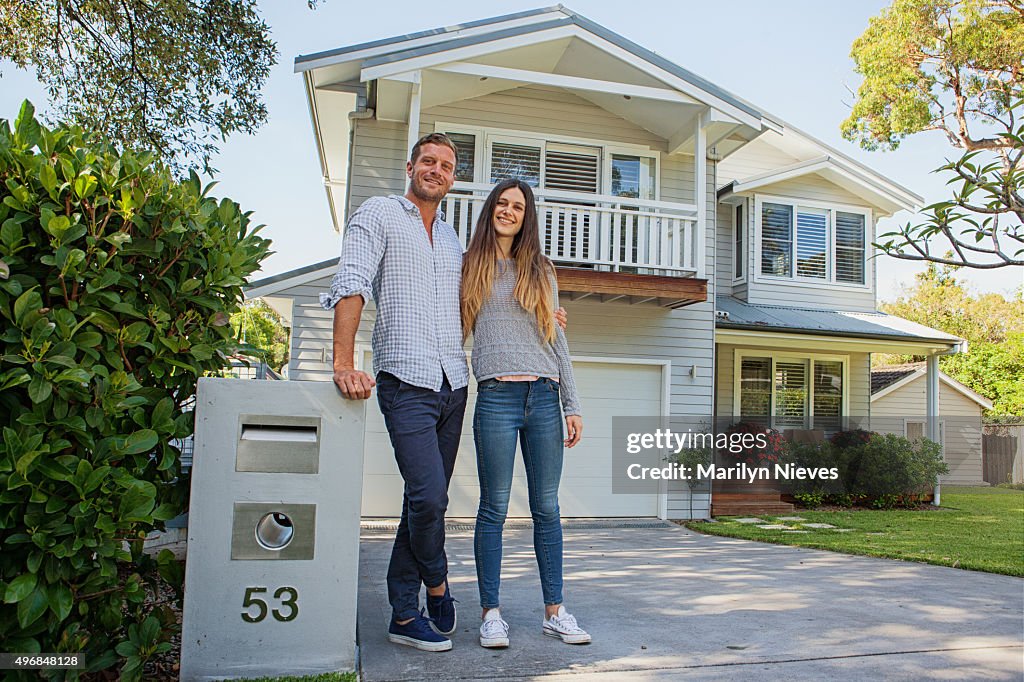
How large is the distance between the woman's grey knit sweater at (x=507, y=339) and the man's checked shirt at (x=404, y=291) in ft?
0.41

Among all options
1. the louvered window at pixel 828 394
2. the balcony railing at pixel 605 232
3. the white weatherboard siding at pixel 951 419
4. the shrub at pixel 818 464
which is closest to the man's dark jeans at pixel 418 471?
the balcony railing at pixel 605 232

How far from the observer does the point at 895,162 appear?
1738cm

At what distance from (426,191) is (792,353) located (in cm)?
1154

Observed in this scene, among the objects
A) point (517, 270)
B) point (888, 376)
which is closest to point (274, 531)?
point (517, 270)

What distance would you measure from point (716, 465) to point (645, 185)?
13.9 ft

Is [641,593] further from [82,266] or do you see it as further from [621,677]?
[82,266]

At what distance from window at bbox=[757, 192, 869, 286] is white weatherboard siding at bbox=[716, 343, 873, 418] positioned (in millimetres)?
1316

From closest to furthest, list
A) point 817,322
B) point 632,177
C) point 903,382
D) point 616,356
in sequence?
point 616,356
point 632,177
point 817,322
point 903,382

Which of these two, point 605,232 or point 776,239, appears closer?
point 605,232

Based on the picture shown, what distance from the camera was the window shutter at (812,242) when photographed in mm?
13297

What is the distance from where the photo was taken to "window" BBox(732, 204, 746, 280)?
13133 millimetres

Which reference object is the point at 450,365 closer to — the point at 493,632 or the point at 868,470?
the point at 493,632

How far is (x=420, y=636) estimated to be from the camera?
296cm

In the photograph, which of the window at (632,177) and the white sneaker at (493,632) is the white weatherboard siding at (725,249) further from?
the white sneaker at (493,632)
